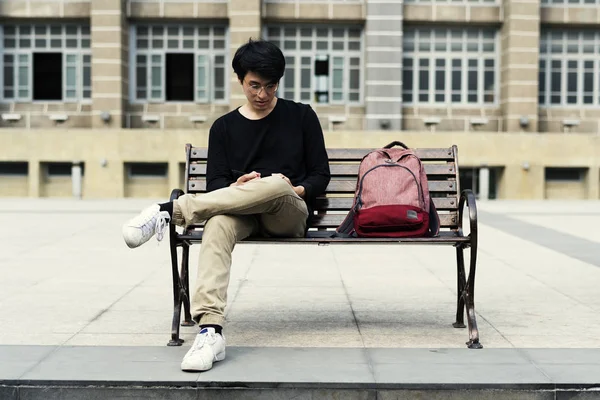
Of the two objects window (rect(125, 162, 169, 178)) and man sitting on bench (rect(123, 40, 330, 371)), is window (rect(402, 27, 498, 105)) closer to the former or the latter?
window (rect(125, 162, 169, 178))

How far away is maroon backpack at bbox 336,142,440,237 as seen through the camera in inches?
221

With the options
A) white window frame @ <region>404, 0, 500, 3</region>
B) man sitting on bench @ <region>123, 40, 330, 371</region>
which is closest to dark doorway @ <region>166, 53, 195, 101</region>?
white window frame @ <region>404, 0, 500, 3</region>

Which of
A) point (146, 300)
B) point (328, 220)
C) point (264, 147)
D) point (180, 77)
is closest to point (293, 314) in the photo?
point (328, 220)

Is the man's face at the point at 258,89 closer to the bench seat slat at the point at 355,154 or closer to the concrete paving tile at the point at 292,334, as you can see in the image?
the bench seat slat at the point at 355,154

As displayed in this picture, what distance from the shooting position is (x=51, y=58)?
27.5 m

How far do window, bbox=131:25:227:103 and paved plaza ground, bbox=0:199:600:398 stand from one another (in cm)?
1555

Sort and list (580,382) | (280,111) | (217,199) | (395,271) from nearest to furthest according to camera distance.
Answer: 1. (580,382)
2. (217,199)
3. (280,111)
4. (395,271)

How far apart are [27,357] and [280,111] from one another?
210 centimetres

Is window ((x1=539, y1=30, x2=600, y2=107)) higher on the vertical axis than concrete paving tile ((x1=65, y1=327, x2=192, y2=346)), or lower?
higher

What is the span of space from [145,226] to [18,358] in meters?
0.96

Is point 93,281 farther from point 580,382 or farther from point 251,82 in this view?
point 580,382

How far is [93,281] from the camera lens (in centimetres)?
821

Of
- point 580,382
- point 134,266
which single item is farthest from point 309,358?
point 134,266

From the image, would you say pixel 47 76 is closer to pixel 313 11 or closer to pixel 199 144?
pixel 199 144
